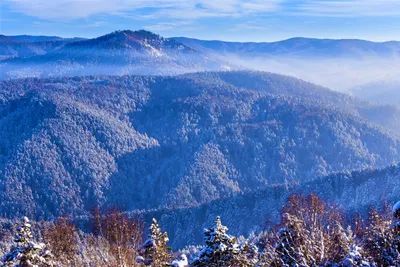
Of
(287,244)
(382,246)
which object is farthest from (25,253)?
(382,246)

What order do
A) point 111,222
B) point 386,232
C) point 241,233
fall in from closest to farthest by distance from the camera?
1. point 386,232
2. point 111,222
3. point 241,233

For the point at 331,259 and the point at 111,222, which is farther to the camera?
the point at 111,222

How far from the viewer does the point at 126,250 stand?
3625 cm

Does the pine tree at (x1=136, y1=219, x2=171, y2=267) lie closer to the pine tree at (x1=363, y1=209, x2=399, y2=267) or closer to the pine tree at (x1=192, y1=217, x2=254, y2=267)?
the pine tree at (x1=192, y1=217, x2=254, y2=267)

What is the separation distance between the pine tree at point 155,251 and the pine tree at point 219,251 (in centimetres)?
268

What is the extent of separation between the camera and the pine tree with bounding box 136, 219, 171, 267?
33.4 meters

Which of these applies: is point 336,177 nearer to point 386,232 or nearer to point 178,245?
point 178,245

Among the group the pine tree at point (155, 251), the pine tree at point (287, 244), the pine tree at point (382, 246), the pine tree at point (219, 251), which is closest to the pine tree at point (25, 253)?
the pine tree at point (155, 251)

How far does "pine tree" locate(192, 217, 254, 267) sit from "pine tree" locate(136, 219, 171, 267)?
2.68 metres

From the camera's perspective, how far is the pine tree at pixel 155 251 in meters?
33.4

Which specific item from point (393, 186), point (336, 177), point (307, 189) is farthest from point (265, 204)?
point (393, 186)

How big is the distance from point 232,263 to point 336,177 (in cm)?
17655

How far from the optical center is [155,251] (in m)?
33.7

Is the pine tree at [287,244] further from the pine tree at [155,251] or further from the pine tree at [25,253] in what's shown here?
the pine tree at [25,253]
